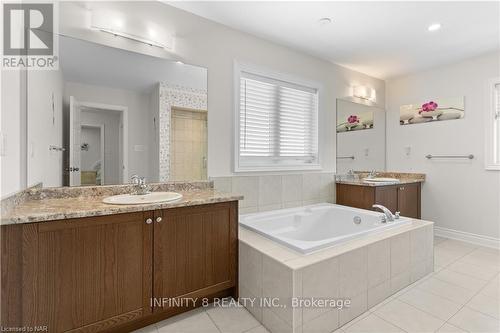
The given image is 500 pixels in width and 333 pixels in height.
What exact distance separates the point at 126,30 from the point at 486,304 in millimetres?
3391

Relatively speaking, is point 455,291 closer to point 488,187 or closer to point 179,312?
point 488,187

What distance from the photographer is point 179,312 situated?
5.55 ft

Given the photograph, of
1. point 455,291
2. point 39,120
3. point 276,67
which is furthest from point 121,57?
point 455,291

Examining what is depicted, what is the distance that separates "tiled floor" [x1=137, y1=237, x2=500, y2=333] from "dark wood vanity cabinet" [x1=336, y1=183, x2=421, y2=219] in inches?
37.1

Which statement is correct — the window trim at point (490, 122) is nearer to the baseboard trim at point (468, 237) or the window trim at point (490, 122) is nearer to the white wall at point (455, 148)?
the white wall at point (455, 148)

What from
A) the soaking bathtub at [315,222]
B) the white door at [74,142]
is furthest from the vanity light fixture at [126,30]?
the soaking bathtub at [315,222]

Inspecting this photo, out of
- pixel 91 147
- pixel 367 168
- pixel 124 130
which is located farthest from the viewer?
pixel 367 168

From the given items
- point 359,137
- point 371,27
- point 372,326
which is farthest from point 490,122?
point 372,326

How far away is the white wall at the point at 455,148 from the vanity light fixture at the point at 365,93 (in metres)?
0.38

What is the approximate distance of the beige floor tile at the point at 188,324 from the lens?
154cm

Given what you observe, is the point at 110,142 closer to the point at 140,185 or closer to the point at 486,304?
the point at 140,185

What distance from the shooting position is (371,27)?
93.3 inches

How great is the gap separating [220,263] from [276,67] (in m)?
2.10

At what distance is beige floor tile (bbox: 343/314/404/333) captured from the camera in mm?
1521
